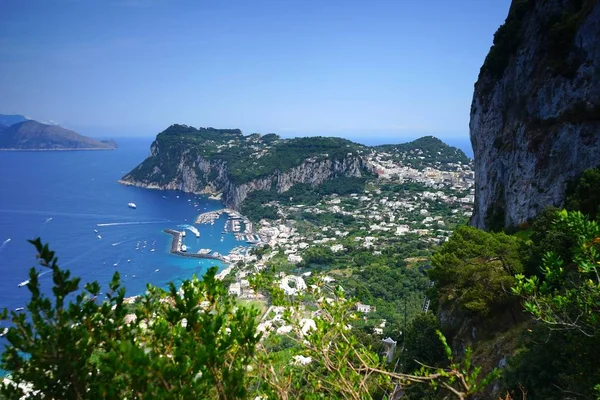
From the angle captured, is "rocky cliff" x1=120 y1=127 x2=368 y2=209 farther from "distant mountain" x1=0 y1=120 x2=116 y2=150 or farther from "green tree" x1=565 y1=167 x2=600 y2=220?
"distant mountain" x1=0 y1=120 x2=116 y2=150

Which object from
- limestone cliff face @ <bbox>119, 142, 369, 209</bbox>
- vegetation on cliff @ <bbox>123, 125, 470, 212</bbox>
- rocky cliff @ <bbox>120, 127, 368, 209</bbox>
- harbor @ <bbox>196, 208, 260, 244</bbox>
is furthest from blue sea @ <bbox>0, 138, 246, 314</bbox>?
vegetation on cliff @ <bbox>123, 125, 470, 212</bbox>

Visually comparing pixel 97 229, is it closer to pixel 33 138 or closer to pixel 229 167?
pixel 229 167

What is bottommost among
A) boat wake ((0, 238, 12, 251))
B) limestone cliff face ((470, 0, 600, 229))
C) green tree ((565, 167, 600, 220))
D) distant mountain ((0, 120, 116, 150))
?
boat wake ((0, 238, 12, 251))

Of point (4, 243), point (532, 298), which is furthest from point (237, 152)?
point (532, 298)

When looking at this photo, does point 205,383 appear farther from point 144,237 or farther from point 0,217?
point 0,217

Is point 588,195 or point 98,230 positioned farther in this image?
point 98,230

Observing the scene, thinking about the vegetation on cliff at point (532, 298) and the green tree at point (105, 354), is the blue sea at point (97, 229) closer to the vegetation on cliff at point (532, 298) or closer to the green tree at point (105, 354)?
the green tree at point (105, 354)
